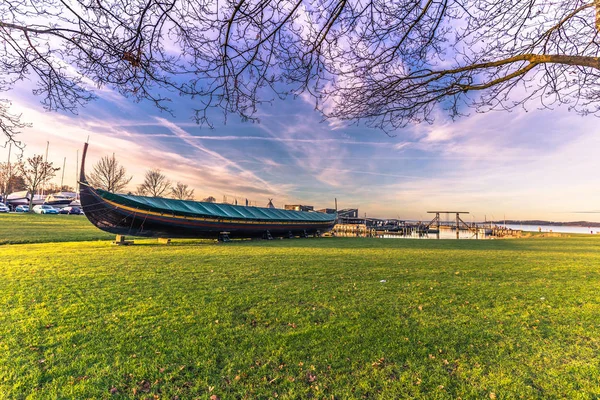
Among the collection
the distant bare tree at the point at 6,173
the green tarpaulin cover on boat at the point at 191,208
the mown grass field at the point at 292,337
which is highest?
the distant bare tree at the point at 6,173

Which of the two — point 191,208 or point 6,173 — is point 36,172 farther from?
point 191,208

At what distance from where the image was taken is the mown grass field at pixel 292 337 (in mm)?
2545

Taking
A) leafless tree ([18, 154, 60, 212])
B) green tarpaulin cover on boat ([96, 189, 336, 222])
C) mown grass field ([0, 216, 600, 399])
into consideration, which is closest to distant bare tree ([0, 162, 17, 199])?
leafless tree ([18, 154, 60, 212])

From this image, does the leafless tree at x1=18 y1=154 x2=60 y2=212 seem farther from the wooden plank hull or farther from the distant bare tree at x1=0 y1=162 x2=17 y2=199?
the wooden plank hull

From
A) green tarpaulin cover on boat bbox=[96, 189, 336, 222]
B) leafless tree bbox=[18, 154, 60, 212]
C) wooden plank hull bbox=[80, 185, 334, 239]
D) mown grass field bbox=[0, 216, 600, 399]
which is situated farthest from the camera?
leafless tree bbox=[18, 154, 60, 212]

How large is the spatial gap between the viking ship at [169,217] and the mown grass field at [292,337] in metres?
7.43

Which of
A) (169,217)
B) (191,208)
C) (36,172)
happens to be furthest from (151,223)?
(36,172)

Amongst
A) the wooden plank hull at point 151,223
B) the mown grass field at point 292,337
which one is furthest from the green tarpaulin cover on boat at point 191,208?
the mown grass field at point 292,337

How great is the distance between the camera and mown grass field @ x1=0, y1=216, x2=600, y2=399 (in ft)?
8.35

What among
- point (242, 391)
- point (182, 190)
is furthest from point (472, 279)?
point (182, 190)

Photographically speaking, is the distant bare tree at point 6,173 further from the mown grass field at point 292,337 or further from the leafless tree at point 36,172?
the mown grass field at point 292,337

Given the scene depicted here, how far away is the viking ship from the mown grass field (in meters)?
7.43

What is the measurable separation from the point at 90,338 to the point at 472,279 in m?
7.69

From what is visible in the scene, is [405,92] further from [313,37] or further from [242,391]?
[242,391]
